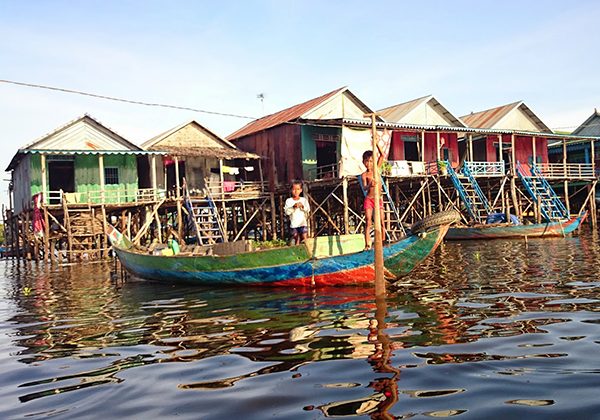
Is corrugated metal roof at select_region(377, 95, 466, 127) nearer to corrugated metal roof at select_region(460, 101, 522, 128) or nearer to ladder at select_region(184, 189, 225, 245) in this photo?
corrugated metal roof at select_region(460, 101, 522, 128)

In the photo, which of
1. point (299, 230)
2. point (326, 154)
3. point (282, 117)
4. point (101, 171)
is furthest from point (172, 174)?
point (299, 230)

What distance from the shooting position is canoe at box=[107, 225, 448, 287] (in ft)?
29.0

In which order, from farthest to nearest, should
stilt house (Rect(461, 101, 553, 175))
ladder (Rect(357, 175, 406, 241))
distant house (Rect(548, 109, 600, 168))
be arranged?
distant house (Rect(548, 109, 600, 168)), stilt house (Rect(461, 101, 553, 175)), ladder (Rect(357, 175, 406, 241))

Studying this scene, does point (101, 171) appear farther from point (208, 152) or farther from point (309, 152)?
point (309, 152)

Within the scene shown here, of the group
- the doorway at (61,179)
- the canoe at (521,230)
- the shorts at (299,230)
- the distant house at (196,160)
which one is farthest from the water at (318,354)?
the doorway at (61,179)

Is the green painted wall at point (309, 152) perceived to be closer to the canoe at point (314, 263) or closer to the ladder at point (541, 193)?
the ladder at point (541, 193)

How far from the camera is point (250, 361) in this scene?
4863mm

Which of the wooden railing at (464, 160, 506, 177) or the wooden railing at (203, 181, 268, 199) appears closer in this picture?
the wooden railing at (203, 181, 268, 199)

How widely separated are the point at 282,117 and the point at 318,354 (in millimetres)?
21000

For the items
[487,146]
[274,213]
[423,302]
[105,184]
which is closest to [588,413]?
[423,302]

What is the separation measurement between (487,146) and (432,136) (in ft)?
11.7

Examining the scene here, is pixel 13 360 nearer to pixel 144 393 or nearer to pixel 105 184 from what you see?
pixel 144 393

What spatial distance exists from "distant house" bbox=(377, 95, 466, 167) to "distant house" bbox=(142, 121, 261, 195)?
6.77m

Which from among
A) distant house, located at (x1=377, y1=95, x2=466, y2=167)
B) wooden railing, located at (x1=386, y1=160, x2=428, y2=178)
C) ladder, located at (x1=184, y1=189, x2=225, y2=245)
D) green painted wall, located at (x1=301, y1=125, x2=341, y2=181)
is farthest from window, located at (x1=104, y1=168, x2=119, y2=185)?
distant house, located at (x1=377, y1=95, x2=466, y2=167)
